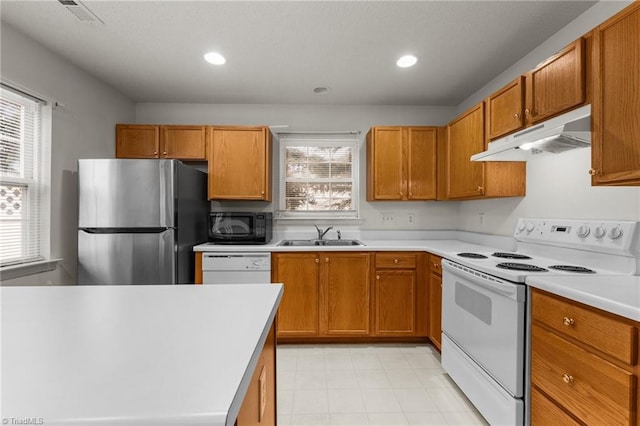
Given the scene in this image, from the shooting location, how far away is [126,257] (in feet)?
8.04

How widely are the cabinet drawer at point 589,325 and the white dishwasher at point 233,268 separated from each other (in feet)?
6.69

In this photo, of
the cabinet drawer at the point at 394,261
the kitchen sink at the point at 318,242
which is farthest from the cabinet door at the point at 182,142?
the cabinet drawer at the point at 394,261

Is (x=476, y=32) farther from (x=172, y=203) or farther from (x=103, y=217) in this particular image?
(x=103, y=217)

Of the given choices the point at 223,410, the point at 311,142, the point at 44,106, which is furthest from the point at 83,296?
the point at 311,142

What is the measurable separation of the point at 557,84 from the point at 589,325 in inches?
52.5

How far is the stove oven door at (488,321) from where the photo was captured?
4.94 ft

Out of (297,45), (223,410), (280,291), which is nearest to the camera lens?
(223,410)

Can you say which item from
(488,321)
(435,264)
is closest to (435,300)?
(435,264)

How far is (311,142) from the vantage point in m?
3.47

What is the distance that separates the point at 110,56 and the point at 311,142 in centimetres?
197

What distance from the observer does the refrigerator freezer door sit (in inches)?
95.5

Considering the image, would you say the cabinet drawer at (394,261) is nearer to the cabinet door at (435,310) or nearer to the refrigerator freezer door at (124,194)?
the cabinet door at (435,310)

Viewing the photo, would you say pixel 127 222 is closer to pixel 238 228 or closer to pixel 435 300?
pixel 238 228

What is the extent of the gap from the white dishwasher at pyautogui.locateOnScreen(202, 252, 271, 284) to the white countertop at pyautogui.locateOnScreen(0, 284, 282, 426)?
1.71m
